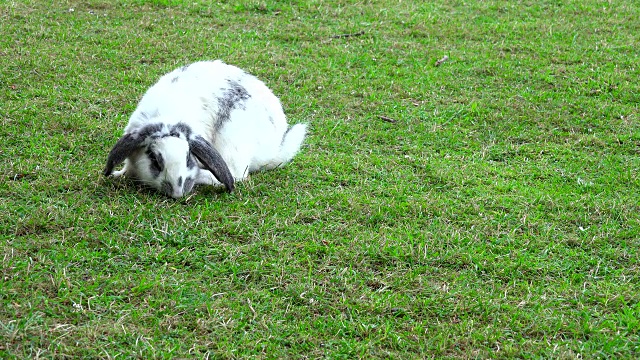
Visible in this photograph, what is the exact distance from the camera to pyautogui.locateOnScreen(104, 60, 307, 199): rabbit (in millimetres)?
5023

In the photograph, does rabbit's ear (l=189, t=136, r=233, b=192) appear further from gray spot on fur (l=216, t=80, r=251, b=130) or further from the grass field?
gray spot on fur (l=216, t=80, r=251, b=130)

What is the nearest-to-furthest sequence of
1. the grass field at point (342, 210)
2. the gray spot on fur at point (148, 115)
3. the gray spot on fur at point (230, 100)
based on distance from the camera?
the grass field at point (342, 210) < the gray spot on fur at point (148, 115) < the gray spot on fur at point (230, 100)

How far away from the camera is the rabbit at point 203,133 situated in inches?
198

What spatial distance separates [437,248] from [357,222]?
1.96ft

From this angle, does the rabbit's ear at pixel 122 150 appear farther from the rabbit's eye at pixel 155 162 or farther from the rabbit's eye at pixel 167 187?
the rabbit's eye at pixel 167 187

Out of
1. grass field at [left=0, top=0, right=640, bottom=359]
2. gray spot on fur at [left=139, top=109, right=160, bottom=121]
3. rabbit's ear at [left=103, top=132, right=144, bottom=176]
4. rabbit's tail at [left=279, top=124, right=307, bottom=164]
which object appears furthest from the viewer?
rabbit's tail at [left=279, top=124, right=307, bottom=164]

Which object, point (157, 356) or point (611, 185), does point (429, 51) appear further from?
point (157, 356)

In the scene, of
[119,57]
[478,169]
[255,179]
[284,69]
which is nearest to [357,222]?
[255,179]

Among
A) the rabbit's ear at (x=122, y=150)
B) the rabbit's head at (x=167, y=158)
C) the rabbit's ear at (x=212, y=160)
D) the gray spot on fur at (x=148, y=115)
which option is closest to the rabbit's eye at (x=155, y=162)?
the rabbit's head at (x=167, y=158)

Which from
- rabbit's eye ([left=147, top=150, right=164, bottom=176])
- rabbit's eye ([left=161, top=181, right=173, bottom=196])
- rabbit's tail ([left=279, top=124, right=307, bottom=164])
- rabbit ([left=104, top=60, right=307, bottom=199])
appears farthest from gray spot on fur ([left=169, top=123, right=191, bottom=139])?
rabbit's tail ([left=279, top=124, right=307, bottom=164])

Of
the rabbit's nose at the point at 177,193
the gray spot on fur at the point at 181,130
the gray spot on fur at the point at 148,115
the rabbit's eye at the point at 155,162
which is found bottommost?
the rabbit's nose at the point at 177,193

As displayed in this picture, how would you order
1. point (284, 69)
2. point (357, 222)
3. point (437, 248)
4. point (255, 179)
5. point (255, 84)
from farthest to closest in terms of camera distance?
point (284, 69) < point (255, 84) < point (255, 179) < point (357, 222) < point (437, 248)

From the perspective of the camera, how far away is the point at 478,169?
5.92 metres

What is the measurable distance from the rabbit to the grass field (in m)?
0.14
